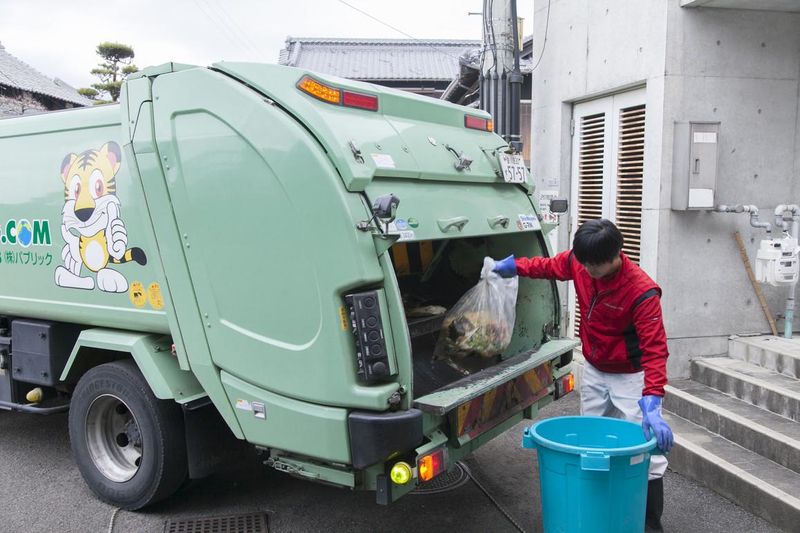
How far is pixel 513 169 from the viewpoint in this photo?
13.5 ft

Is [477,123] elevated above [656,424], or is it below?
above

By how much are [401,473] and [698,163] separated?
3.82 m

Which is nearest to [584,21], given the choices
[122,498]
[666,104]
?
[666,104]

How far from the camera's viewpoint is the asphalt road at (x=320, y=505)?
366cm

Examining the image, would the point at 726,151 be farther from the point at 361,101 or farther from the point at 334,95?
the point at 334,95

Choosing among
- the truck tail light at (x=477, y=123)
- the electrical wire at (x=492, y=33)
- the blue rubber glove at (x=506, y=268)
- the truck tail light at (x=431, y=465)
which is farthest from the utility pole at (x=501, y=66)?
the truck tail light at (x=431, y=465)

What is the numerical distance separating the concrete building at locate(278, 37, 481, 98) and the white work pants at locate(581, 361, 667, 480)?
14.9m

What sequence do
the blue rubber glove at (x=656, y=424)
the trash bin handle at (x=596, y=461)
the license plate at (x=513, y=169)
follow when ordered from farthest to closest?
the license plate at (x=513, y=169)
the blue rubber glove at (x=656, y=424)
the trash bin handle at (x=596, y=461)

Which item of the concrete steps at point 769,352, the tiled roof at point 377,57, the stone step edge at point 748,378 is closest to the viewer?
the stone step edge at point 748,378

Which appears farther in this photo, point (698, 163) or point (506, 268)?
point (698, 163)

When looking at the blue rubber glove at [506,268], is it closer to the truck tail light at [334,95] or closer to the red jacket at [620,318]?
the red jacket at [620,318]

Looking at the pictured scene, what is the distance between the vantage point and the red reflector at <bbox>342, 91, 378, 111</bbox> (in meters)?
3.29

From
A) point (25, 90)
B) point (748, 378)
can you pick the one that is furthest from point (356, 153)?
point (25, 90)

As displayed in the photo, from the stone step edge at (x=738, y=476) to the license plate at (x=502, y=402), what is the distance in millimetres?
1112
